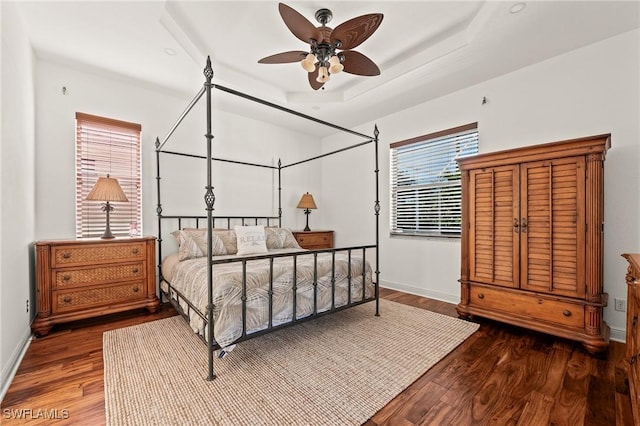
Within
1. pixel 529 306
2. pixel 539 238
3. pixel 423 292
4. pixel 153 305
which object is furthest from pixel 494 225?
pixel 153 305

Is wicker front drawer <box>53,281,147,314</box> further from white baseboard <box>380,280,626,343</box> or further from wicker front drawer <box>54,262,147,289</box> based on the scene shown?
white baseboard <box>380,280,626,343</box>

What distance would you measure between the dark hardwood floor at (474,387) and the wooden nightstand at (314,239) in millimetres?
2608

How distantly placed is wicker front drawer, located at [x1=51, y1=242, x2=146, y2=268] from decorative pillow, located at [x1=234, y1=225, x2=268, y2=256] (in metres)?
1.00

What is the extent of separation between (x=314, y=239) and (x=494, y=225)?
2.61m

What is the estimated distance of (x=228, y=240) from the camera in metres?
3.34

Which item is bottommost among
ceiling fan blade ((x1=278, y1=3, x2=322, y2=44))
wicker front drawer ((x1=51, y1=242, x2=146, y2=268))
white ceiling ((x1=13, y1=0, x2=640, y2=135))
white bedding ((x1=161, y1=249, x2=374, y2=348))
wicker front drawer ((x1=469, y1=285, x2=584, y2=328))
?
wicker front drawer ((x1=469, y1=285, x2=584, y2=328))

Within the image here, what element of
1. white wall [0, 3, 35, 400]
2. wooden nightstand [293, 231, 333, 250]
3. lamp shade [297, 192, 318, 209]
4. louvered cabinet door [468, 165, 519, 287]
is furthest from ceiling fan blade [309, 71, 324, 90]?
wooden nightstand [293, 231, 333, 250]

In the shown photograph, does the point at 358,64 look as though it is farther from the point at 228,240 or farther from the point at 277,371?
Answer: the point at 277,371

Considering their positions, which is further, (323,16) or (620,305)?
(620,305)

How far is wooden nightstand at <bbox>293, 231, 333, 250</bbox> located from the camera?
14.4 feet

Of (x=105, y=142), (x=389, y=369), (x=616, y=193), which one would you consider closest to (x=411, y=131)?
(x=616, y=193)

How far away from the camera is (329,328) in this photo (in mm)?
2621

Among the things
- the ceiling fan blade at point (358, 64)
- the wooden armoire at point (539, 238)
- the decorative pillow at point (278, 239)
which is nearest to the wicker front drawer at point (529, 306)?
the wooden armoire at point (539, 238)

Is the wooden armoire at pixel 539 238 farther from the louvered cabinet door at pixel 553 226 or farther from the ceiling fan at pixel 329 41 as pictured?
the ceiling fan at pixel 329 41
